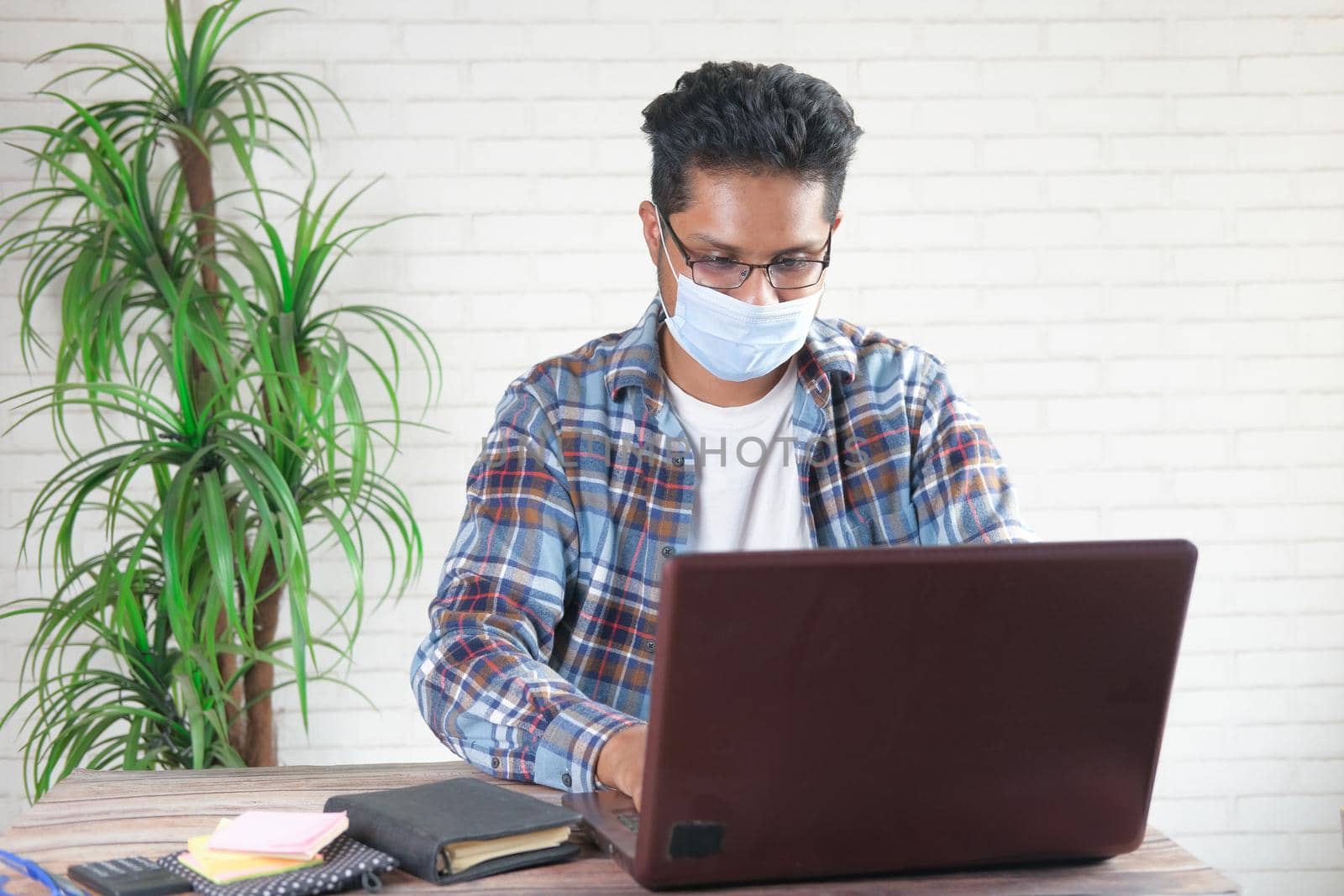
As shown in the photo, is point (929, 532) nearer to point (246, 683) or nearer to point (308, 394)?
point (308, 394)

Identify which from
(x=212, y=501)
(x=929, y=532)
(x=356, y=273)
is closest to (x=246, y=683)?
(x=212, y=501)

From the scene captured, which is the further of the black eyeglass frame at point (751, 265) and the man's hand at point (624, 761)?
the black eyeglass frame at point (751, 265)

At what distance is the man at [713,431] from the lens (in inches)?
60.6

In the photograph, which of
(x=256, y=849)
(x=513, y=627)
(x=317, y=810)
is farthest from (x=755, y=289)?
(x=256, y=849)

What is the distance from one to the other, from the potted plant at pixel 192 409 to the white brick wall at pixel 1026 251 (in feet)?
0.29

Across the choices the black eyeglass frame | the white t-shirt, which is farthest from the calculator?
the black eyeglass frame

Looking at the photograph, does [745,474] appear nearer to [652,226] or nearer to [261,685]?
[652,226]

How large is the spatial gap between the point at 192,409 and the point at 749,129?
1206 millimetres

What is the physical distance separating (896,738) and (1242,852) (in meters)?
2.33

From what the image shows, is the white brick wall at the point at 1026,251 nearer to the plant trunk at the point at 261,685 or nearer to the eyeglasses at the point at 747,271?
the plant trunk at the point at 261,685

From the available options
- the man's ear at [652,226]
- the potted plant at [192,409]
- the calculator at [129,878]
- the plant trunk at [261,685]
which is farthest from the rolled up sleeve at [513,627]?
the plant trunk at [261,685]

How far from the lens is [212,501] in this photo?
218 centimetres

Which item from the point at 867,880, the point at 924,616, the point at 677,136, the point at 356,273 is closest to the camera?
the point at 924,616

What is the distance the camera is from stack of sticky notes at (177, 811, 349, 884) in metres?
0.98
